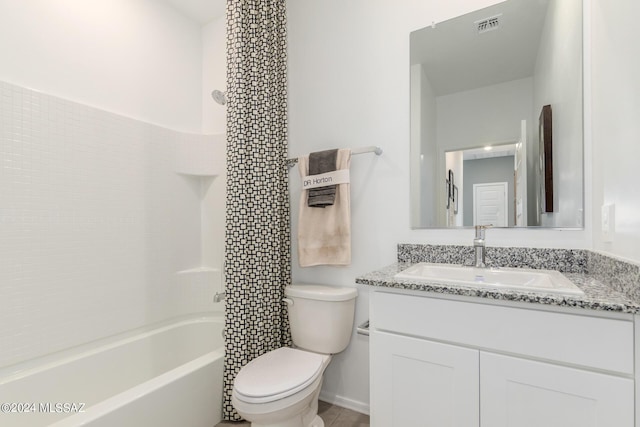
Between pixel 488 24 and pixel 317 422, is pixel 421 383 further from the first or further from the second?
pixel 488 24

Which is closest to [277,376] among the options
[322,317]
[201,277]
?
[322,317]

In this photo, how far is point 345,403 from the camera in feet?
5.85

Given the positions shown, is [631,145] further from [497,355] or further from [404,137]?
[404,137]

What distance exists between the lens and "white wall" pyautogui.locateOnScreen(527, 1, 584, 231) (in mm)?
1280

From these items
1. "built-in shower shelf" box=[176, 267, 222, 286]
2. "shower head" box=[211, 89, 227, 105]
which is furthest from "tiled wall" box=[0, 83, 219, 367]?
"shower head" box=[211, 89, 227, 105]

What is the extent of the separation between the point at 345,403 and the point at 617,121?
182 centimetres

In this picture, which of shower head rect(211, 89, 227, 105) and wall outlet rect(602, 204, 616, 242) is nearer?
wall outlet rect(602, 204, 616, 242)

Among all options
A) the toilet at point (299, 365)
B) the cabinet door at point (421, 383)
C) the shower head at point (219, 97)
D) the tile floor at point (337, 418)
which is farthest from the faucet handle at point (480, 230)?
the shower head at point (219, 97)

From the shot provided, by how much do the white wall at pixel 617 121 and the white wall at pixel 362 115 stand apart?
0.45 m

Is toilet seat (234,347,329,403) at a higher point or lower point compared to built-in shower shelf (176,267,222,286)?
lower

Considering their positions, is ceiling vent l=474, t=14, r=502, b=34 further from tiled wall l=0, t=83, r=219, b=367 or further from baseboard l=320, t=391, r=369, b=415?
baseboard l=320, t=391, r=369, b=415

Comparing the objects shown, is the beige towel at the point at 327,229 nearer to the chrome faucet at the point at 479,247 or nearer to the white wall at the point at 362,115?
the white wall at the point at 362,115

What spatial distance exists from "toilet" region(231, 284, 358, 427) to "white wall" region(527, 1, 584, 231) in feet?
3.49

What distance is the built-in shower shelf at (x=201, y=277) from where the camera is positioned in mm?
2213
